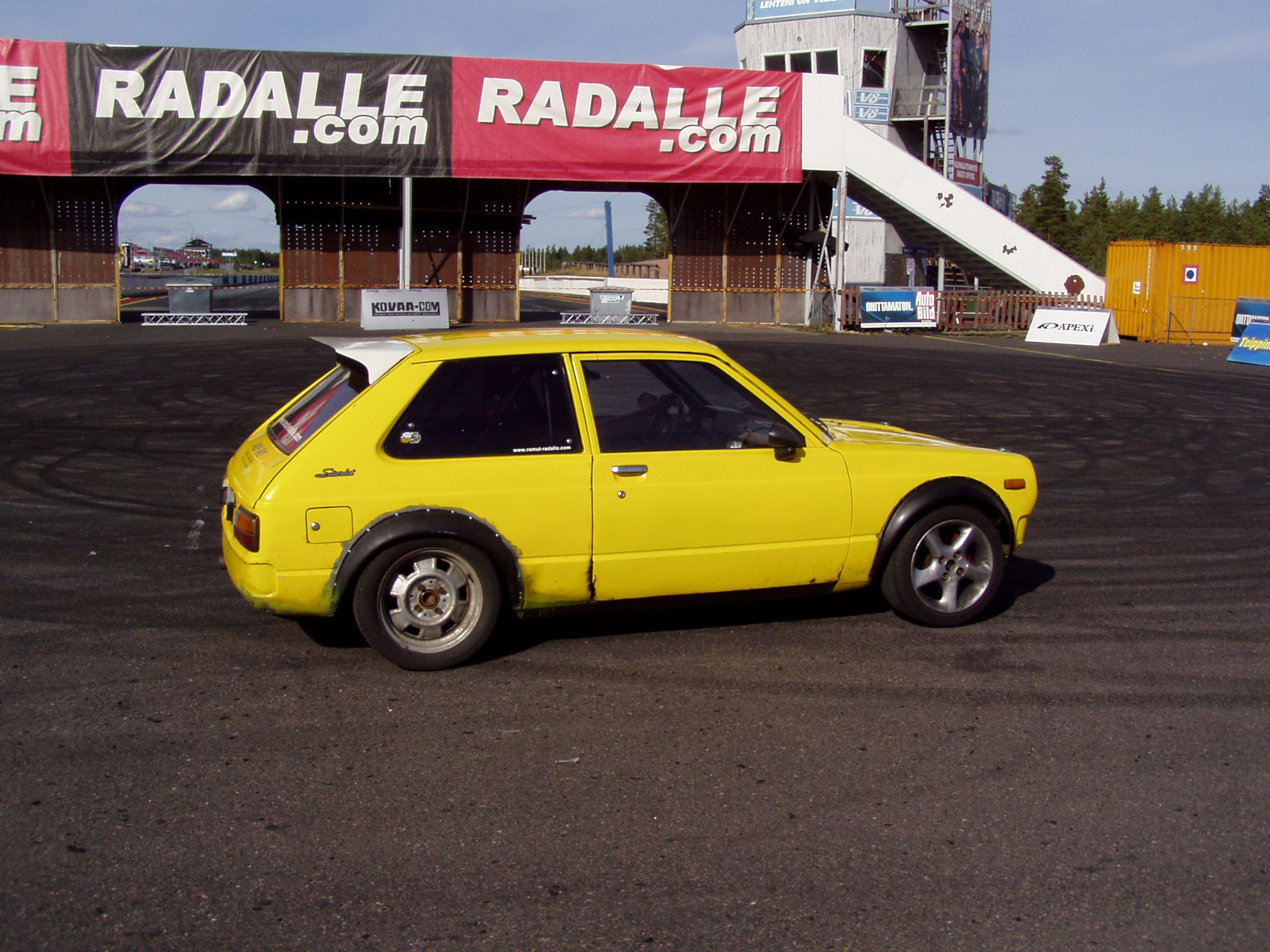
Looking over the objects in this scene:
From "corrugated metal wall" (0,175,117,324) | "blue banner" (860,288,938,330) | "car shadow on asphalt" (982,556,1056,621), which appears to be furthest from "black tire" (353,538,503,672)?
"corrugated metal wall" (0,175,117,324)

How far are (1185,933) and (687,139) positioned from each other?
94.2ft

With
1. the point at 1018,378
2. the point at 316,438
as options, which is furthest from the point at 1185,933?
the point at 1018,378

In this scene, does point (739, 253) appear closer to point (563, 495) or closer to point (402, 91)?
point (402, 91)

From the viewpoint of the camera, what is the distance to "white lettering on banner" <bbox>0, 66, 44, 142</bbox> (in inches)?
1068

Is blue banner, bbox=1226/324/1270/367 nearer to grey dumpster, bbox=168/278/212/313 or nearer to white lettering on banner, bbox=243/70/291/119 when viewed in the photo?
white lettering on banner, bbox=243/70/291/119

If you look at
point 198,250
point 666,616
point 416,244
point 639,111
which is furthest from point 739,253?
point 198,250

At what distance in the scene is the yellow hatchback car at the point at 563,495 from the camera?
518 cm

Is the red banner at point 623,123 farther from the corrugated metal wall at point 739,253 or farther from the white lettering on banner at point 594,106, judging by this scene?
the corrugated metal wall at point 739,253

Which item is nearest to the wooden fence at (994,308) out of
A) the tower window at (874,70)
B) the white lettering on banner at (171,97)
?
the white lettering on banner at (171,97)

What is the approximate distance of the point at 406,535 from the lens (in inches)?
202

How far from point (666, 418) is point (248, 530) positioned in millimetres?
2024

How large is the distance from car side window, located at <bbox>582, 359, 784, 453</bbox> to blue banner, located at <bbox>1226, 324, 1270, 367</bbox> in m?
21.9

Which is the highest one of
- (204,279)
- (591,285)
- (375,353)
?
(204,279)

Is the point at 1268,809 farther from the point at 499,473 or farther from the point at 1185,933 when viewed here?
the point at 499,473
